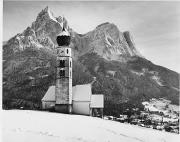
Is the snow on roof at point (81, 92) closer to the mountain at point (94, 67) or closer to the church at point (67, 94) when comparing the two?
the church at point (67, 94)

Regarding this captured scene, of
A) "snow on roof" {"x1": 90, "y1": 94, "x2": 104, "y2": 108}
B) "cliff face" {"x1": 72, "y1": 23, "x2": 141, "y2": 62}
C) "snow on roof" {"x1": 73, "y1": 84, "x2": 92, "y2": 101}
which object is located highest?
"cliff face" {"x1": 72, "y1": 23, "x2": 141, "y2": 62}

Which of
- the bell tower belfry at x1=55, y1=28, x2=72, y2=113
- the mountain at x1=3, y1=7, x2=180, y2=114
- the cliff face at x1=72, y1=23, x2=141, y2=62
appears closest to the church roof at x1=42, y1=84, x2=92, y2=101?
the bell tower belfry at x1=55, y1=28, x2=72, y2=113

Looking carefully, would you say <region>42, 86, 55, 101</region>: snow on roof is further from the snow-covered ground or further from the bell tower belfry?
the snow-covered ground

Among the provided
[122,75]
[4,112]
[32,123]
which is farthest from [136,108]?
[4,112]

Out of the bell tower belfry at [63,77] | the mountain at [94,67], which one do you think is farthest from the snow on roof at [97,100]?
the bell tower belfry at [63,77]

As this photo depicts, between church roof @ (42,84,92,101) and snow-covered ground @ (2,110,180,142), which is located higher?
church roof @ (42,84,92,101)
